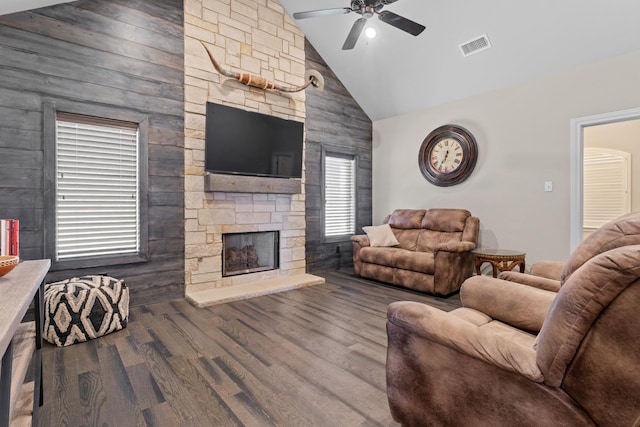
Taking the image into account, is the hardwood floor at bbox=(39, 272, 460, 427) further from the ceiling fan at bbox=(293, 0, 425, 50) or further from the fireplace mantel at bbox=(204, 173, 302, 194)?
the ceiling fan at bbox=(293, 0, 425, 50)

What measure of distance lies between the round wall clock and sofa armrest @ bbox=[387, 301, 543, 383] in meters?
3.64

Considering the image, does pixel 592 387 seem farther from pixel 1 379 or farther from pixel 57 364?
pixel 57 364

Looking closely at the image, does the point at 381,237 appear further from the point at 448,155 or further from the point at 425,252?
the point at 448,155

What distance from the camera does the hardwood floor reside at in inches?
65.3

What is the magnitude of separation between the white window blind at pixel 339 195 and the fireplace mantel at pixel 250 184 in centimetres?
78

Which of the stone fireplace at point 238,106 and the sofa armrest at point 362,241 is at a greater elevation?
the stone fireplace at point 238,106

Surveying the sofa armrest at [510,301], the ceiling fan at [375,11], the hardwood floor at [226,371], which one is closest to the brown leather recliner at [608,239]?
the sofa armrest at [510,301]

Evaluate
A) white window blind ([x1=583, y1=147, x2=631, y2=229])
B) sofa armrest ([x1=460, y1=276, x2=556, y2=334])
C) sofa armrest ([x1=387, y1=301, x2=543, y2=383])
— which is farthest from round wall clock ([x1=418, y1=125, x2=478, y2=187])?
sofa armrest ([x1=387, y1=301, x2=543, y2=383])

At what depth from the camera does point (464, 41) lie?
389 cm

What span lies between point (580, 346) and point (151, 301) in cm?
361

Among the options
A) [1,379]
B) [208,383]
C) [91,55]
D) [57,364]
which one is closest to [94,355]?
[57,364]

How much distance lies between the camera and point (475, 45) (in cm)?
388

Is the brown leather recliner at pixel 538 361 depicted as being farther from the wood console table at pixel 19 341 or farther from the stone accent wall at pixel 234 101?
the stone accent wall at pixel 234 101

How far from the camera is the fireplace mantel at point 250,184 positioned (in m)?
3.71
